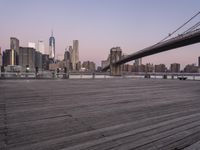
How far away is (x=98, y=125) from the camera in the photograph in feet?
12.1

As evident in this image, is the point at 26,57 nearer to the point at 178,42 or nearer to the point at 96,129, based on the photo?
the point at 178,42

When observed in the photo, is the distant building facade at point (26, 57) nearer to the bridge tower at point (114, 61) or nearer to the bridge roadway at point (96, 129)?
the bridge tower at point (114, 61)

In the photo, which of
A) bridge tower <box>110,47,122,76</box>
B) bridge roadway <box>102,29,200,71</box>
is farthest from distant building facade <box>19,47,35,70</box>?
bridge roadway <box>102,29,200,71</box>

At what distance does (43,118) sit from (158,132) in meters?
2.16

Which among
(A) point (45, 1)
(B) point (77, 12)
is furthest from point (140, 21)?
(A) point (45, 1)

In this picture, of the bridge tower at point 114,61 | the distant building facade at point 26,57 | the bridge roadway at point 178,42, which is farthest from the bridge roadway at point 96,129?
the distant building facade at point 26,57

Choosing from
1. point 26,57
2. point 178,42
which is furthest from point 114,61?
point 26,57

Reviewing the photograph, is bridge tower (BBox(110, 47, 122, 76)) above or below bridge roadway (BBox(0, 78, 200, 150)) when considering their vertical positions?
above

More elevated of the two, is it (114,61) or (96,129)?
(114,61)

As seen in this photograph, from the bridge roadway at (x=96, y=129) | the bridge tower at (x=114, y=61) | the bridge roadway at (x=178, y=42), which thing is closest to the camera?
the bridge roadway at (x=96, y=129)

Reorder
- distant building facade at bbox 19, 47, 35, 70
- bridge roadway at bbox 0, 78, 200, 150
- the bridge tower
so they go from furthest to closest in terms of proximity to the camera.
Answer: distant building facade at bbox 19, 47, 35, 70 → the bridge tower → bridge roadway at bbox 0, 78, 200, 150

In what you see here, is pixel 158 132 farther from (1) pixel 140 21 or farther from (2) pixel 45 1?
(1) pixel 140 21

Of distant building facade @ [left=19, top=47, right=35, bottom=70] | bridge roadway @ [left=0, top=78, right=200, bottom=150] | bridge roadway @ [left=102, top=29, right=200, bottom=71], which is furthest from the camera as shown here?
distant building facade @ [left=19, top=47, right=35, bottom=70]

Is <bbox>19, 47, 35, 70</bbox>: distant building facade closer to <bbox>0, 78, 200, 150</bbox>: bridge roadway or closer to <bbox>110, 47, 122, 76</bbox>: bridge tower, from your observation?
<bbox>110, 47, 122, 76</bbox>: bridge tower
